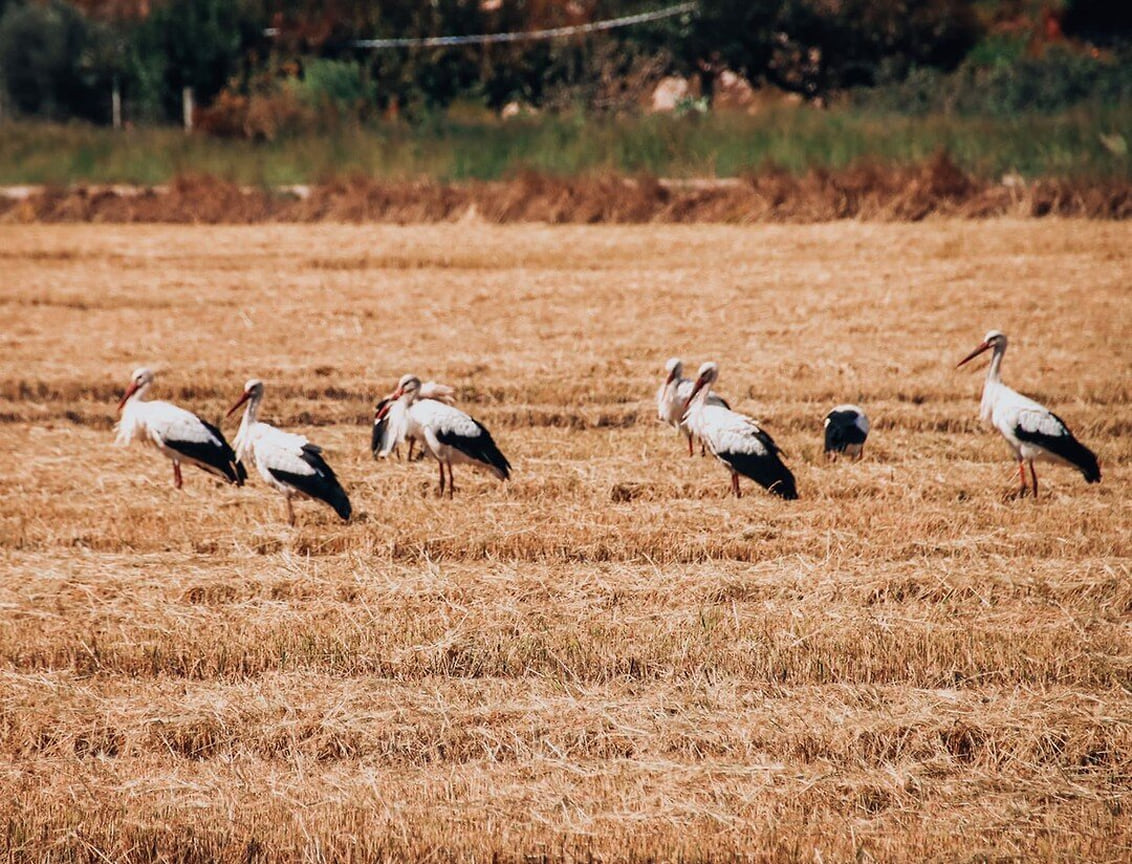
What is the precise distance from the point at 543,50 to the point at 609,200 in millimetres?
14570

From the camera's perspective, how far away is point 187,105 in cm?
3141

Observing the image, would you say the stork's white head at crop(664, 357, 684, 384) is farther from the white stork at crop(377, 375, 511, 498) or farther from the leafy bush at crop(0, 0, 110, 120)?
the leafy bush at crop(0, 0, 110, 120)

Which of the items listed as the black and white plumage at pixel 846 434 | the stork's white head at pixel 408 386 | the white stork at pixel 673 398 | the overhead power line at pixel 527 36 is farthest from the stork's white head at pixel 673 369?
the overhead power line at pixel 527 36

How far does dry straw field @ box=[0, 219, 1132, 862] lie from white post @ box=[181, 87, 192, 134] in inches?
735

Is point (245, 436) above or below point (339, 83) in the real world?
below

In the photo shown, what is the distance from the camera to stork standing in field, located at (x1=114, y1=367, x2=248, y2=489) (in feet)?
27.8

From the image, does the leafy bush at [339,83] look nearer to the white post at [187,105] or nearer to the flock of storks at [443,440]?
the white post at [187,105]

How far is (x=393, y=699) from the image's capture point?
535 cm

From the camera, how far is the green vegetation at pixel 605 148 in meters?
21.5

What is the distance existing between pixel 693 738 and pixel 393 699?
1.12 m

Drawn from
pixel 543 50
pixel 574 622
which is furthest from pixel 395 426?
pixel 543 50

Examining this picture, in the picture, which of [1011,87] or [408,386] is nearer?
[408,386]

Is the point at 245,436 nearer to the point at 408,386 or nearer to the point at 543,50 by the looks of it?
the point at 408,386

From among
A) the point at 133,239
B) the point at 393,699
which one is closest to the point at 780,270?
the point at 133,239
